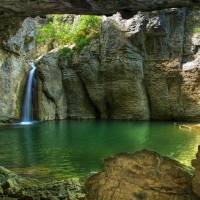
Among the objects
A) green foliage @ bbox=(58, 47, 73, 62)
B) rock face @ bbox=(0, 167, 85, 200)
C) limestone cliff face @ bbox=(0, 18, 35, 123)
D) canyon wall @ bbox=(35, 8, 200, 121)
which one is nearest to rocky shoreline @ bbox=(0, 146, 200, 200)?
rock face @ bbox=(0, 167, 85, 200)

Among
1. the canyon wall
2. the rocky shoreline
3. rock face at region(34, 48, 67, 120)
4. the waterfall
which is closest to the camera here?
the rocky shoreline

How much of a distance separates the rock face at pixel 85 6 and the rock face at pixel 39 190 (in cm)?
391

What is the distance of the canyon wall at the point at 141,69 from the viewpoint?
27.3 metres

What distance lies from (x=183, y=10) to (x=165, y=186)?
2491 cm

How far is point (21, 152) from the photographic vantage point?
14.4 metres

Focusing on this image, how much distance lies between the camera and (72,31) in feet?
102

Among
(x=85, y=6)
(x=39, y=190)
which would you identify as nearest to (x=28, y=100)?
(x=39, y=190)

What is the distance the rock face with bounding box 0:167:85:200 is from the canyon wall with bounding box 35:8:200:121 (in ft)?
62.7

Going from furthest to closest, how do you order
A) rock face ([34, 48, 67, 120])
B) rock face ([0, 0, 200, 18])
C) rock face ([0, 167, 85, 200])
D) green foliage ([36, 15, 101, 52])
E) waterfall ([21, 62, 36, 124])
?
green foliage ([36, 15, 101, 52]) → rock face ([34, 48, 67, 120]) → waterfall ([21, 62, 36, 124]) → rock face ([0, 167, 85, 200]) → rock face ([0, 0, 200, 18])

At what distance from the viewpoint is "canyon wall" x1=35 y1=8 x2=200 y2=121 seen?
27297mm

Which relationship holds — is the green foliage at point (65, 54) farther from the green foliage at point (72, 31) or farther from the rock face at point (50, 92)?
the green foliage at point (72, 31)

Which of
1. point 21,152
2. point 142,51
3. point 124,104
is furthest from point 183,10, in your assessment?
point 21,152

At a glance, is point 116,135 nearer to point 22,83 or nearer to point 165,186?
point 22,83

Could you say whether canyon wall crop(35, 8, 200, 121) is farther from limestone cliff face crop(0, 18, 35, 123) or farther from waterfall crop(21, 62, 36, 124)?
limestone cliff face crop(0, 18, 35, 123)
